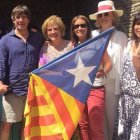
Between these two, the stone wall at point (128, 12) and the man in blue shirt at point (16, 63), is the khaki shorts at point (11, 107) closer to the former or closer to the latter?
the man in blue shirt at point (16, 63)

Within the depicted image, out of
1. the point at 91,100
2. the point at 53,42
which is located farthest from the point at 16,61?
the point at 91,100

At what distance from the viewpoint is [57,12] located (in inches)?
476

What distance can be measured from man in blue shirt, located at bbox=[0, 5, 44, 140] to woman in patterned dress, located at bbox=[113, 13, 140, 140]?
108 centimetres

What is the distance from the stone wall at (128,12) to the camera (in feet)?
24.2

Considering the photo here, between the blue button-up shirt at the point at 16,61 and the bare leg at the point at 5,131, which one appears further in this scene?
the bare leg at the point at 5,131

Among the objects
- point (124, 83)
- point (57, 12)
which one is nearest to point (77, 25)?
point (124, 83)

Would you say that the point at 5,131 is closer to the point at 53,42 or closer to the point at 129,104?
the point at 53,42

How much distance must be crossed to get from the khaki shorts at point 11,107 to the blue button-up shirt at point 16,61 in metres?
0.09

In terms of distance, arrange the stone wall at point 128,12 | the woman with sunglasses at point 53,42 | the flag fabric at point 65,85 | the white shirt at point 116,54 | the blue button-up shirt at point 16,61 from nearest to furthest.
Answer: the flag fabric at point 65,85
the blue button-up shirt at point 16,61
the woman with sunglasses at point 53,42
the white shirt at point 116,54
the stone wall at point 128,12

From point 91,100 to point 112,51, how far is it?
658 millimetres

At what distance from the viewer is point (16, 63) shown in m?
4.86

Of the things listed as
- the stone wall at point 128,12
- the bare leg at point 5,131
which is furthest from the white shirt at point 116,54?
the stone wall at point 128,12

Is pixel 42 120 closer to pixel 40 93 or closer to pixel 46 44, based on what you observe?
pixel 40 93

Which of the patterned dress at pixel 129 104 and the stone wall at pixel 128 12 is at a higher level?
the stone wall at pixel 128 12
